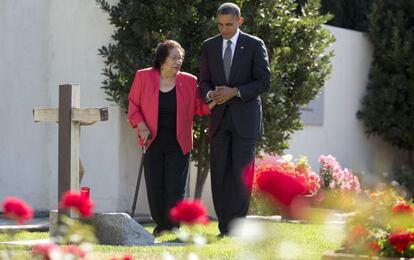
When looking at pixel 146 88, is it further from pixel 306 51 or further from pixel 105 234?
pixel 306 51

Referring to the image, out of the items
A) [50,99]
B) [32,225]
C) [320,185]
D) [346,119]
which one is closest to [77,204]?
[32,225]

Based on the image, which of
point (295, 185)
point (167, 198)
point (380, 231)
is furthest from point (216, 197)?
point (295, 185)

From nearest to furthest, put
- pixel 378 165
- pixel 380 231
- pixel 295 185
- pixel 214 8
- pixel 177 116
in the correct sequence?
pixel 295 185, pixel 380 231, pixel 177 116, pixel 214 8, pixel 378 165

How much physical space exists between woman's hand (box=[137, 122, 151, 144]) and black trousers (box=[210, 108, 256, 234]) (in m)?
0.55

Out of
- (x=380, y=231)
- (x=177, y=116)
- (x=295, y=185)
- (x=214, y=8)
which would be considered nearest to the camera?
(x=295, y=185)

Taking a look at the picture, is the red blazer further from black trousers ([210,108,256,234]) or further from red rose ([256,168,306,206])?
red rose ([256,168,306,206])

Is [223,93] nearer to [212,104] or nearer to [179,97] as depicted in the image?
[212,104]

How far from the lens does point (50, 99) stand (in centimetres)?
1047

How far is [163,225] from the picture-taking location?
26.8 feet

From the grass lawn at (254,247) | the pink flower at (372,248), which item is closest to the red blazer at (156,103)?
the grass lawn at (254,247)

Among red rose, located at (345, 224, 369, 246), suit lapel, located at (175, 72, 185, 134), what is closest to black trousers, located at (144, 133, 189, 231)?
suit lapel, located at (175, 72, 185, 134)

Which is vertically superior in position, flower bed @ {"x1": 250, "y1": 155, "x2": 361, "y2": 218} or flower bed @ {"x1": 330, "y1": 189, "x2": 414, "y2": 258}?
flower bed @ {"x1": 330, "y1": 189, "x2": 414, "y2": 258}

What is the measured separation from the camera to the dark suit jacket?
8.07 metres

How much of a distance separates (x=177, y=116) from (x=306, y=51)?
3.07 m
